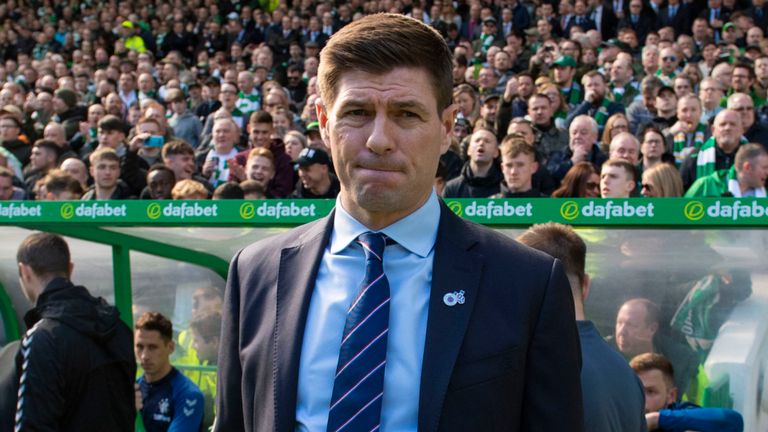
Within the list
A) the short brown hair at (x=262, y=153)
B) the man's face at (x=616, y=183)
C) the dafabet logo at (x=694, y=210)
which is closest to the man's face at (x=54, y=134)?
the short brown hair at (x=262, y=153)

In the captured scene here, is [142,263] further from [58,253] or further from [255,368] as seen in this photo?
[255,368]

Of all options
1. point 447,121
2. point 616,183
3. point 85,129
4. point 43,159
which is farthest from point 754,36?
point 447,121

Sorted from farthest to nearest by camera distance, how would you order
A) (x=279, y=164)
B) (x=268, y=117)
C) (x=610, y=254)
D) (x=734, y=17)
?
(x=734, y=17) < (x=268, y=117) < (x=279, y=164) < (x=610, y=254)

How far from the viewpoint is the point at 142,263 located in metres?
5.41

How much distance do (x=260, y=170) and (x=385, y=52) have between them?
5722 mm

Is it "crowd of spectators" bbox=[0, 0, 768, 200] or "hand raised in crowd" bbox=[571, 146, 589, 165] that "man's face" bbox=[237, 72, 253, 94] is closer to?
"crowd of spectators" bbox=[0, 0, 768, 200]

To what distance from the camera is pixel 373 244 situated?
2037 millimetres

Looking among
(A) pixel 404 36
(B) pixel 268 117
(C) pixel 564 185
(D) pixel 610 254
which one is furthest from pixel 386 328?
(B) pixel 268 117

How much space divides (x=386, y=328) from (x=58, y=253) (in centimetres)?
297

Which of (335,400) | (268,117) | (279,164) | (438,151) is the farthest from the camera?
(268,117)

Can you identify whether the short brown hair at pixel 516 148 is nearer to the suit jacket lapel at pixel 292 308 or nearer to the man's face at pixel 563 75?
the man's face at pixel 563 75

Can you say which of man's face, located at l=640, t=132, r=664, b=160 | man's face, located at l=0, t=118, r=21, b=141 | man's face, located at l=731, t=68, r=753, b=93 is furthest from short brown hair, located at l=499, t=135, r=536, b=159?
man's face, located at l=0, t=118, r=21, b=141

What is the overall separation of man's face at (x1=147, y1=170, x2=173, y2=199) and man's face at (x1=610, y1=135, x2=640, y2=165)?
3180mm

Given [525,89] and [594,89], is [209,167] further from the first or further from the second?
[594,89]
